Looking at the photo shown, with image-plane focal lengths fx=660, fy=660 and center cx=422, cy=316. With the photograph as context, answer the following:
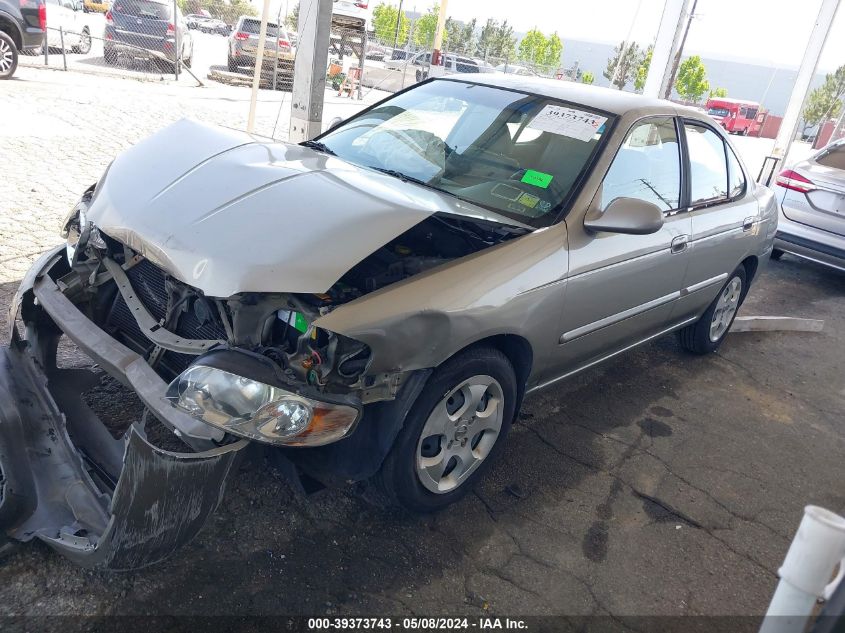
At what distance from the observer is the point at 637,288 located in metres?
3.52

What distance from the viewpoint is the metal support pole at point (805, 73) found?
10.7 m

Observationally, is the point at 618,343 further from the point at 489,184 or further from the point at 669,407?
the point at 489,184

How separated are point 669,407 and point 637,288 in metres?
1.12

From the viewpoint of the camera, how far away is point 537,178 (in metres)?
3.21

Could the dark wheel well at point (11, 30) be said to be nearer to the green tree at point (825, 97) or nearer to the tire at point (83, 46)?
the tire at point (83, 46)

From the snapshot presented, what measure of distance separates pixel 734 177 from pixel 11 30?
11.8m

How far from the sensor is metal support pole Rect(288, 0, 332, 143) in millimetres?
6207

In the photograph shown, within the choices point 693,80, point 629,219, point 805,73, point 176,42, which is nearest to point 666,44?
point 805,73

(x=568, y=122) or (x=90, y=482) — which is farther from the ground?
(x=568, y=122)

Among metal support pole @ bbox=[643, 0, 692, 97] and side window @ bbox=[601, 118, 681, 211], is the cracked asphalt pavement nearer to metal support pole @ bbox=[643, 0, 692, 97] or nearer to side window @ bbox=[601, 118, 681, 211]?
side window @ bbox=[601, 118, 681, 211]

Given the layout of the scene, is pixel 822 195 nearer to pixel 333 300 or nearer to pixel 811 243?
pixel 811 243

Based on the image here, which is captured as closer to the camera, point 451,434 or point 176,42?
point 451,434

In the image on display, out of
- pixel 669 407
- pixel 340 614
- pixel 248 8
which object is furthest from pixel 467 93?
pixel 248 8

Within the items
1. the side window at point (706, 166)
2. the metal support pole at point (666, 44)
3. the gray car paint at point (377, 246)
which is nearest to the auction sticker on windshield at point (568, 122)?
the gray car paint at point (377, 246)
